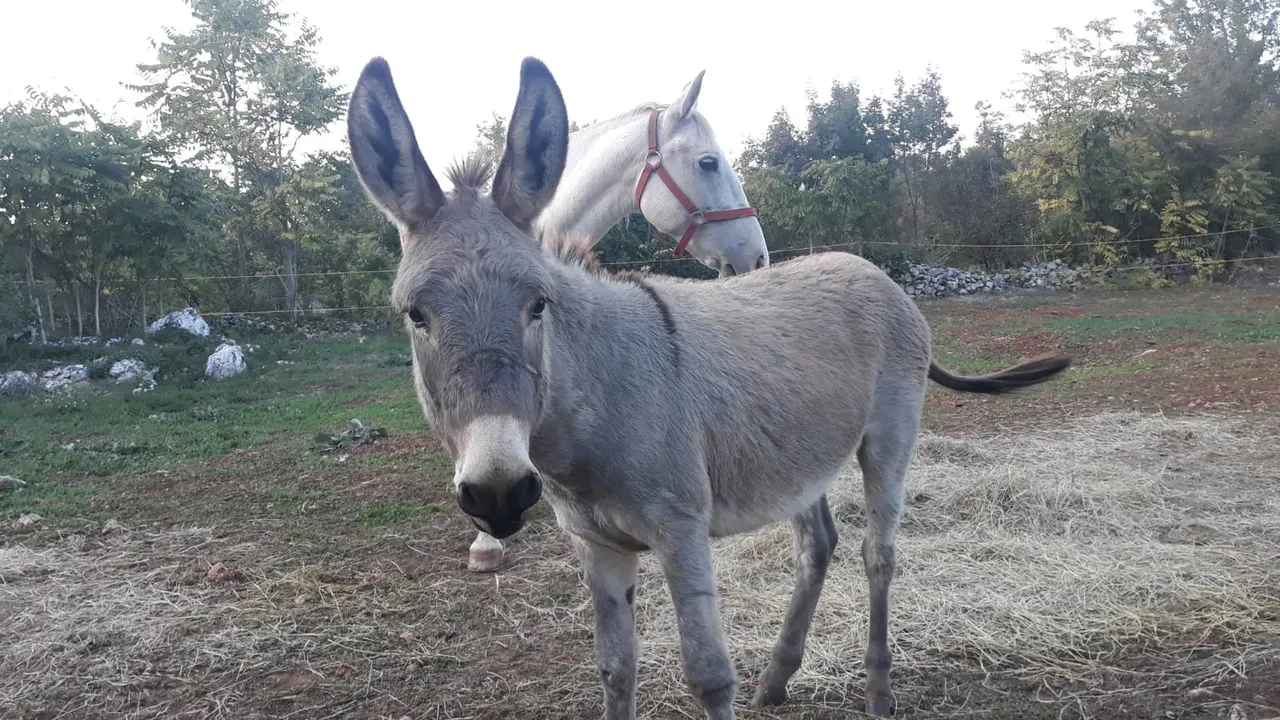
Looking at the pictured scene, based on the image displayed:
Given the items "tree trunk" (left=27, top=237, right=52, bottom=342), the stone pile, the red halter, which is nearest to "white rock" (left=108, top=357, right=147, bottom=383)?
"tree trunk" (left=27, top=237, right=52, bottom=342)

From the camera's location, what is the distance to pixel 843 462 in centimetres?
317

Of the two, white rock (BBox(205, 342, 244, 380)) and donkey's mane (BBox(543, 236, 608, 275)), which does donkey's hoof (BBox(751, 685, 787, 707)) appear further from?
white rock (BBox(205, 342, 244, 380))

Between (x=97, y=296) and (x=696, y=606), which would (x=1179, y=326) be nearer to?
(x=696, y=606)

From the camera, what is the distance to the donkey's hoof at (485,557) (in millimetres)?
4863

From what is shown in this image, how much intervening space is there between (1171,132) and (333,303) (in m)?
27.8

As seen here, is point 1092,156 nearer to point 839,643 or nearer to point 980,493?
point 980,493

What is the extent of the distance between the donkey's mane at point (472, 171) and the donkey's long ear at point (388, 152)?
81 millimetres

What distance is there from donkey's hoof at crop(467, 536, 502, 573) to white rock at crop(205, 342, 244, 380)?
9.50 meters

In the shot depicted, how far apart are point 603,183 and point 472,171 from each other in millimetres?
2923

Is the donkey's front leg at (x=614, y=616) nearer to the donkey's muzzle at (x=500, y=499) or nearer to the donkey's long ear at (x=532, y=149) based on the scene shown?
the donkey's muzzle at (x=500, y=499)

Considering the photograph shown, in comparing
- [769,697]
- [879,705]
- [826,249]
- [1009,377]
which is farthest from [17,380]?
[826,249]

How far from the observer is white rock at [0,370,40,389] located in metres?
11.3

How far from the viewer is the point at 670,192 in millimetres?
5047

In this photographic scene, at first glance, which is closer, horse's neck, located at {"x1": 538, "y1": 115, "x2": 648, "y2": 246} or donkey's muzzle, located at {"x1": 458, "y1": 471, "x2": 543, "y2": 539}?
donkey's muzzle, located at {"x1": 458, "y1": 471, "x2": 543, "y2": 539}
